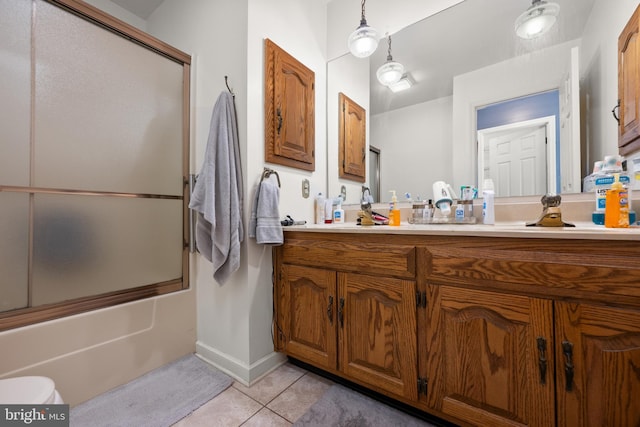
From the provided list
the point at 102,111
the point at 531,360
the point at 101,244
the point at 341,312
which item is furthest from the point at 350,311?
the point at 102,111

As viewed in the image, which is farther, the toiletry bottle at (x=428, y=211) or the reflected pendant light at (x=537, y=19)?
the toiletry bottle at (x=428, y=211)

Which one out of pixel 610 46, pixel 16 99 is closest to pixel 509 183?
pixel 610 46

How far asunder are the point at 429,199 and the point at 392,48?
1066mm

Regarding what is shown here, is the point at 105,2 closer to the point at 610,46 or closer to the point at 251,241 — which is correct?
the point at 251,241

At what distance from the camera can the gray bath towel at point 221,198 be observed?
1320 millimetres

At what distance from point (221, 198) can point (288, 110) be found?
2.39ft

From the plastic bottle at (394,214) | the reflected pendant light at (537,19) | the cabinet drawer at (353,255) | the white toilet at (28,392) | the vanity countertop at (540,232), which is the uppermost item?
the reflected pendant light at (537,19)

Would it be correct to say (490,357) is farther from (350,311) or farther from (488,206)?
(488,206)

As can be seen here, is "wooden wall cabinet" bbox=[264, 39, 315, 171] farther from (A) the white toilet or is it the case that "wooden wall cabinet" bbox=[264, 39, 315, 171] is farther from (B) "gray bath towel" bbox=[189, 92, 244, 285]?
(A) the white toilet

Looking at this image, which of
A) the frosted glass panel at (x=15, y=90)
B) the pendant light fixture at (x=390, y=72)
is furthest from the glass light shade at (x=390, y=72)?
the frosted glass panel at (x=15, y=90)

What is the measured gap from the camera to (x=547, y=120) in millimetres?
1244

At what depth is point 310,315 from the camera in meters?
1.36

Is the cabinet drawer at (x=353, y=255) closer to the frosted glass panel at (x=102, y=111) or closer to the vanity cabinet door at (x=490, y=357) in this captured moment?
the vanity cabinet door at (x=490, y=357)

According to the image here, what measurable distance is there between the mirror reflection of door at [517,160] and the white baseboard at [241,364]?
1.59m
